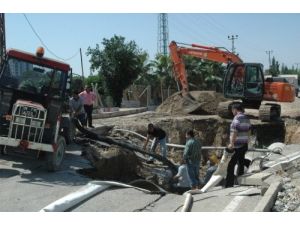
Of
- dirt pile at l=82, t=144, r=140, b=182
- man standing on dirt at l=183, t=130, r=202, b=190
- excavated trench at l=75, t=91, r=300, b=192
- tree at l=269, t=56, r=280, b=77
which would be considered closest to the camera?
man standing on dirt at l=183, t=130, r=202, b=190

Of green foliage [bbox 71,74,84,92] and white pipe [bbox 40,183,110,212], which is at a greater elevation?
green foliage [bbox 71,74,84,92]

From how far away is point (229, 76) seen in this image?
2155 centimetres

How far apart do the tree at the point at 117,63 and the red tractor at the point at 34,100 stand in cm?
2717

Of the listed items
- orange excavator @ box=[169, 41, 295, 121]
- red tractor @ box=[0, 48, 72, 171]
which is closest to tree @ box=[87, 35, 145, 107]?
orange excavator @ box=[169, 41, 295, 121]

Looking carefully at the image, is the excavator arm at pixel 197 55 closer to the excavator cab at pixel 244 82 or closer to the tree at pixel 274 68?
the excavator cab at pixel 244 82

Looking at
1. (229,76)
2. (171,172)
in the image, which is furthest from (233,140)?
(229,76)

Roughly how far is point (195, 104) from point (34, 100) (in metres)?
14.9

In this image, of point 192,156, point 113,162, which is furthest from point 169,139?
point 192,156

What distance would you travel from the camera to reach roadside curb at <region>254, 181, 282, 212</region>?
7051 millimetres

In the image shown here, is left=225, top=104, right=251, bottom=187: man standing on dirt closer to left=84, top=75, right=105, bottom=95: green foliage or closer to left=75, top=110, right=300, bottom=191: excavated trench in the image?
left=75, top=110, right=300, bottom=191: excavated trench

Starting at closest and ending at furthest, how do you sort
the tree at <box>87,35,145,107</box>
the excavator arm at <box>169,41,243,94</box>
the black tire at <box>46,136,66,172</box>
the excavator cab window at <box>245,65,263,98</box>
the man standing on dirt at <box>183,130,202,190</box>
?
the black tire at <box>46,136,66,172</box>, the man standing on dirt at <box>183,130,202,190</box>, the excavator cab window at <box>245,65,263,98</box>, the excavator arm at <box>169,41,243,94</box>, the tree at <box>87,35,145,107</box>

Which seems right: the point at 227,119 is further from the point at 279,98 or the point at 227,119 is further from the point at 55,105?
the point at 55,105

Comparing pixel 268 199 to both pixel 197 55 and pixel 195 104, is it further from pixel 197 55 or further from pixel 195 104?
pixel 195 104

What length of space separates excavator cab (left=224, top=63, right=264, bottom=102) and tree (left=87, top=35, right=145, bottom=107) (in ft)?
58.8
